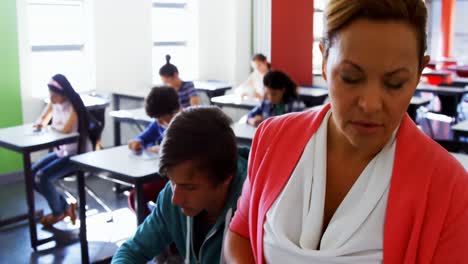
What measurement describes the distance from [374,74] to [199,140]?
68 centimetres

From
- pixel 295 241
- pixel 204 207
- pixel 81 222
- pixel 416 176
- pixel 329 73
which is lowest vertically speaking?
pixel 81 222

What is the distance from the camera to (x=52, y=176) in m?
3.96

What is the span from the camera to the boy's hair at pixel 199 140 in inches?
51.8

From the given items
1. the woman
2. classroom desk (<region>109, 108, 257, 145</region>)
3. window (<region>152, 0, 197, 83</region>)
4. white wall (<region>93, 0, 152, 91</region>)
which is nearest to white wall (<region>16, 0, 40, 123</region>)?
white wall (<region>93, 0, 152, 91</region>)

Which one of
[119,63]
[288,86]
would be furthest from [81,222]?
[119,63]

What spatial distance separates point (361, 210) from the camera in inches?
29.9

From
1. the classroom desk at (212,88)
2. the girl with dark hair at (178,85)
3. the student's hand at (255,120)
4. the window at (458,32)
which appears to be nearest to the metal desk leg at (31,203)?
the student's hand at (255,120)

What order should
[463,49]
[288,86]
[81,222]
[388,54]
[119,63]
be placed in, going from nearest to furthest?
1. [388,54]
2. [81,222]
3. [288,86]
4. [119,63]
5. [463,49]

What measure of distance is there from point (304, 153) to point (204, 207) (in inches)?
23.1

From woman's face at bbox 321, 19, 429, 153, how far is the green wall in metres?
5.20

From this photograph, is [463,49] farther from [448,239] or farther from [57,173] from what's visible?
[448,239]

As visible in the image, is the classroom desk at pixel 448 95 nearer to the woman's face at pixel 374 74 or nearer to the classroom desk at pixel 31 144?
the classroom desk at pixel 31 144

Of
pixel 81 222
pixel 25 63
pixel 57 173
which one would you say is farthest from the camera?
pixel 25 63

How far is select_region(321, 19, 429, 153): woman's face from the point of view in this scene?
0.71 meters
